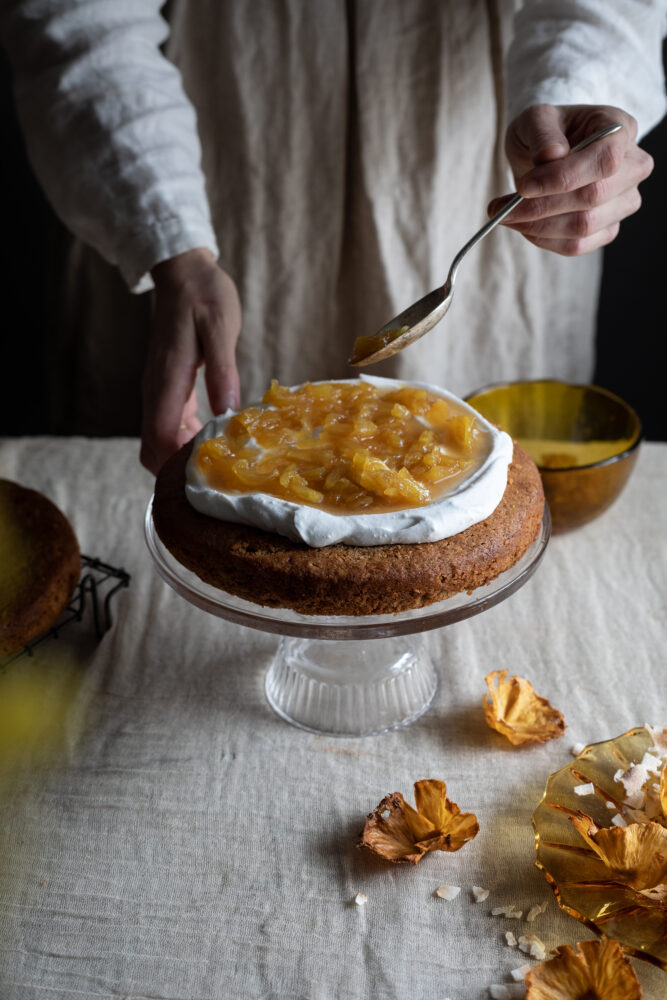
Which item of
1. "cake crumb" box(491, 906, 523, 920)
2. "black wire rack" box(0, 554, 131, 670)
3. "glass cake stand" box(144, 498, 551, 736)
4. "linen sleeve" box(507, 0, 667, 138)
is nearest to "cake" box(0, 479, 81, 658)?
"black wire rack" box(0, 554, 131, 670)

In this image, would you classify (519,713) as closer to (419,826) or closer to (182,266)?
(419,826)

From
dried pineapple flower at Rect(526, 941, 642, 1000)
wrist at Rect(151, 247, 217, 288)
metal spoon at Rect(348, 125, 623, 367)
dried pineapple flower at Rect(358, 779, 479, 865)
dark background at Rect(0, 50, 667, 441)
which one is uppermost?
metal spoon at Rect(348, 125, 623, 367)

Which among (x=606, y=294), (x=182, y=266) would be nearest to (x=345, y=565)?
(x=182, y=266)

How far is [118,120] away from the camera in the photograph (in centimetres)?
179

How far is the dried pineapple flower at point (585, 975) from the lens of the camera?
3.18 ft

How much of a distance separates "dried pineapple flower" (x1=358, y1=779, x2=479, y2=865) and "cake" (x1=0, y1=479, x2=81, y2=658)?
0.62 metres

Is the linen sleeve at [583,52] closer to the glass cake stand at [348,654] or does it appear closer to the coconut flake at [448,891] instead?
the glass cake stand at [348,654]

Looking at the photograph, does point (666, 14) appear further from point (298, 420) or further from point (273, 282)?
point (298, 420)

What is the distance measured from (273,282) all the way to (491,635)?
1.06 meters

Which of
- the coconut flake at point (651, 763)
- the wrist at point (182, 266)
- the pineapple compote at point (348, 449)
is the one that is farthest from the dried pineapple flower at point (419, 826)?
the wrist at point (182, 266)

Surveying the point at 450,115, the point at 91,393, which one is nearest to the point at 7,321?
the point at 91,393

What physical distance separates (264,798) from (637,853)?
51 centimetres

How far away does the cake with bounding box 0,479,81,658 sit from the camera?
1.44 metres

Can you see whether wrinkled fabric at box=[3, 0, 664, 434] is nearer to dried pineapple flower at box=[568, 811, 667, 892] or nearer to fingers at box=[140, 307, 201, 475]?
fingers at box=[140, 307, 201, 475]
